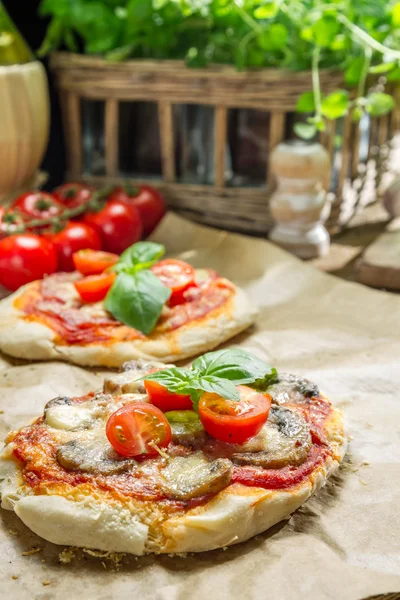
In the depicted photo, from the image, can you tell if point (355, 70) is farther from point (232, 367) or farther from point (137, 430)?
point (137, 430)

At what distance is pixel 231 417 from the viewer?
1965mm

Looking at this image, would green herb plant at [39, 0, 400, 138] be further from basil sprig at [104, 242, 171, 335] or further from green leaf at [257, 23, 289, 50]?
basil sprig at [104, 242, 171, 335]

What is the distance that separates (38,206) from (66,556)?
2.05 m

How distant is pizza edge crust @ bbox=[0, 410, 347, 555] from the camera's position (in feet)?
6.02

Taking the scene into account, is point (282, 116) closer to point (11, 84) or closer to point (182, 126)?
point (182, 126)

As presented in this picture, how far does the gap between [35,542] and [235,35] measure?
264 cm

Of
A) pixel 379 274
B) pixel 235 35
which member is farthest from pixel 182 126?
pixel 379 274

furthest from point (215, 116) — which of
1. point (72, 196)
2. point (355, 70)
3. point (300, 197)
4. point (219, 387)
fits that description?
point (219, 387)

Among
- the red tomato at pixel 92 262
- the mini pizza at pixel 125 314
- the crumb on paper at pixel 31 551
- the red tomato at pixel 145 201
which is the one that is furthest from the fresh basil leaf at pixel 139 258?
A: the crumb on paper at pixel 31 551

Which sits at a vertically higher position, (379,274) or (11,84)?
(11,84)

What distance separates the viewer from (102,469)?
6.33 feet

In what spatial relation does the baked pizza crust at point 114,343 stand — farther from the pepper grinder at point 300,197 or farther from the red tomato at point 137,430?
the pepper grinder at point 300,197

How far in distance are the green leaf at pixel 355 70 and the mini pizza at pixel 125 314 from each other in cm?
124

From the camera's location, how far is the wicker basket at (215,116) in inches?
146
